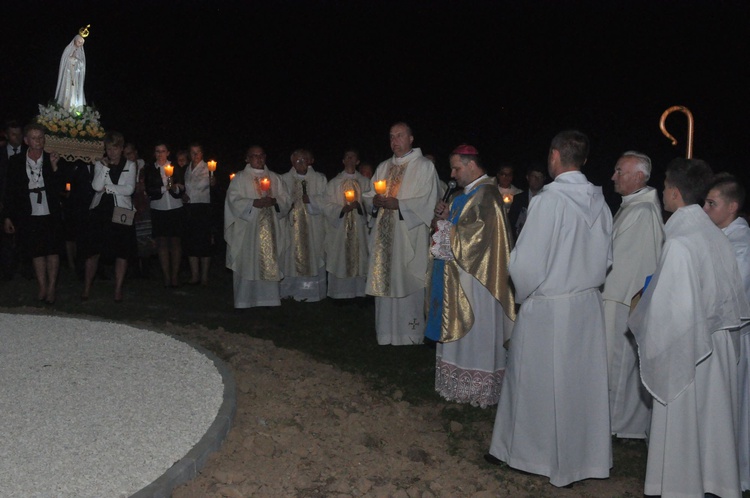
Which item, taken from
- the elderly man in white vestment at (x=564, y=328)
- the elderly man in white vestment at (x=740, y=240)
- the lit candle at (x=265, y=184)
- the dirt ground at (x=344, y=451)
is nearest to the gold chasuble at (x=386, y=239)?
the dirt ground at (x=344, y=451)

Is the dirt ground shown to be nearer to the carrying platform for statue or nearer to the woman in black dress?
the carrying platform for statue

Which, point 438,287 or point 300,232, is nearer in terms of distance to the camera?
point 438,287

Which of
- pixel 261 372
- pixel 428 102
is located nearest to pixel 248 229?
pixel 261 372

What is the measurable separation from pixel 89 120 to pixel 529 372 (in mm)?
7783

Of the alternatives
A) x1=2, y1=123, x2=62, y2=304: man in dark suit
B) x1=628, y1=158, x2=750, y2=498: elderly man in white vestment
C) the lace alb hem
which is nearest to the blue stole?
the lace alb hem

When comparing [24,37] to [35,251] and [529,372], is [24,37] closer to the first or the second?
[35,251]

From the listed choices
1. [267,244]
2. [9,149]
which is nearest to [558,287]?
[267,244]

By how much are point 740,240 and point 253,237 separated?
271 inches

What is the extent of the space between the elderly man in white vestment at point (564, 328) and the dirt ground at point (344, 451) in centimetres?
28

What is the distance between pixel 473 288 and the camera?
246 inches

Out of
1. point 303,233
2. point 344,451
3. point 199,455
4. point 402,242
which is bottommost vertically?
point 344,451

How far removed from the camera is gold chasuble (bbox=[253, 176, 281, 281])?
10.3 m

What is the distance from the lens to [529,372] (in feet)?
15.3

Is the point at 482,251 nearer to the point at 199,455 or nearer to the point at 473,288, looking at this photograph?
the point at 473,288
